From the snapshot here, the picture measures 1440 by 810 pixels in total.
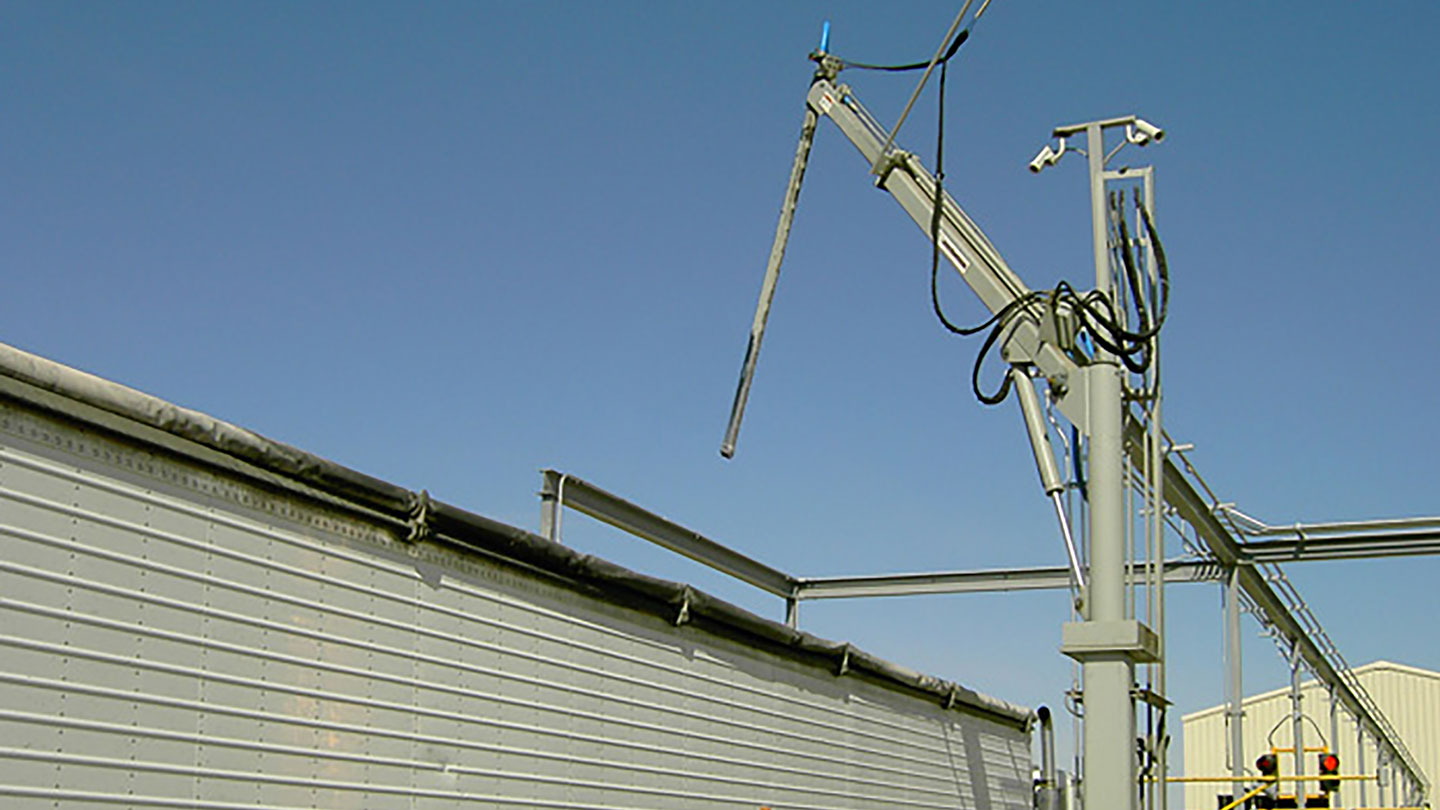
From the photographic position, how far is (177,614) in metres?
5.72

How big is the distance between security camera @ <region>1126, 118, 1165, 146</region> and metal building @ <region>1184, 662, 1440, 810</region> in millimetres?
30793

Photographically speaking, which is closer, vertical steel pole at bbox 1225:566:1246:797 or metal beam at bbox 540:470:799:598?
metal beam at bbox 540:470:799:598

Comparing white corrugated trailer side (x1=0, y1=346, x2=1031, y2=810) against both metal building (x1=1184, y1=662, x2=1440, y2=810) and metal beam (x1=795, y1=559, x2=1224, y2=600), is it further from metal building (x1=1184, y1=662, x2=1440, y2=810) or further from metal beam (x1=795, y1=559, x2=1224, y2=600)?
metal building (x1=1184, y1=662, x2=1440, y2=810)

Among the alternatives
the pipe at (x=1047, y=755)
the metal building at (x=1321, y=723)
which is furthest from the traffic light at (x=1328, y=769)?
the metal building at (x=1321, y=723)

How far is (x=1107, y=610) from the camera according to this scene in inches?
376

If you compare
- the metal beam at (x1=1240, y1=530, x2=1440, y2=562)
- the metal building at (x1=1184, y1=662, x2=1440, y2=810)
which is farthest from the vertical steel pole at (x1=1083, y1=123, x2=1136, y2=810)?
the metal building at (x1=1184, y1=662, x2=1440, y2=810)

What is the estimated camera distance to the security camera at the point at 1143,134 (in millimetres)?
12148

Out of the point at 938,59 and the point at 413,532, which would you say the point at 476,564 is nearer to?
the point at 413,532

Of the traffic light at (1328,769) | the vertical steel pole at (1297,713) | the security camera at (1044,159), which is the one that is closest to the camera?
the security camera at (1044,159)

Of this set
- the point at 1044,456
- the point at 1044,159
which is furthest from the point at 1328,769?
the point at 1044,159

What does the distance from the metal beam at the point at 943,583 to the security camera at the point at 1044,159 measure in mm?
8665

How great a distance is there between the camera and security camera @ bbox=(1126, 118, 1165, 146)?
1215 centimetres

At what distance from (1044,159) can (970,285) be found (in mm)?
2181

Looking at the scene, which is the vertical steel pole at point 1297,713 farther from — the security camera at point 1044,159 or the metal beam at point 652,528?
the security camera at point 1044,159
